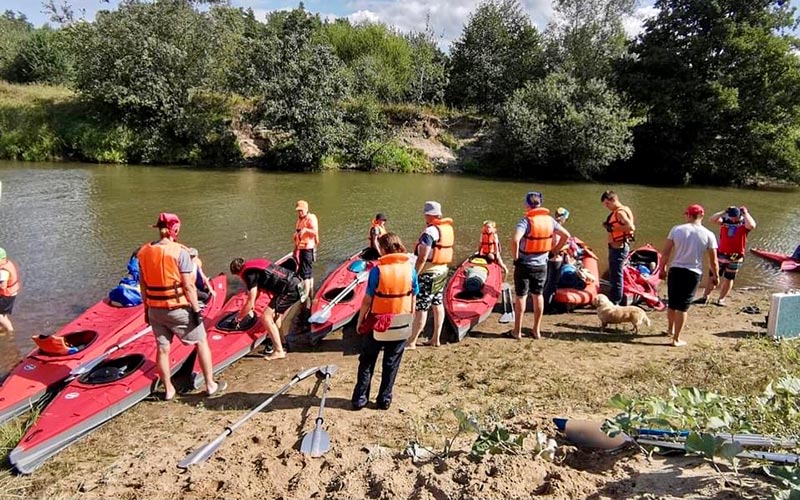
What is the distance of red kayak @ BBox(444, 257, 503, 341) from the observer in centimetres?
668

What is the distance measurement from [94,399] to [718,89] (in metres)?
26.5

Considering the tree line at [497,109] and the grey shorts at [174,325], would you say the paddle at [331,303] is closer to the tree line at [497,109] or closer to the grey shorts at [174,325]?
the grey shorts at [174,325]

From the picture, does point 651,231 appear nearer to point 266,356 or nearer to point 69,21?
point 266,356

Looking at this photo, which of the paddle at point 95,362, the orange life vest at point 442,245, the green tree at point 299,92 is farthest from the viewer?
the green tree at point 299,92

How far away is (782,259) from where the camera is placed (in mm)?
10984

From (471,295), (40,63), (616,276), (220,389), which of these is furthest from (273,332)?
(40,63)

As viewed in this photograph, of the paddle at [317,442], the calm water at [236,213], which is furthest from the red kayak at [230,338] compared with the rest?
the calm water at [236,213]

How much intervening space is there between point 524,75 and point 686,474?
33.1 metres

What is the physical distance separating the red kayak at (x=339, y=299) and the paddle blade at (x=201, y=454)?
2.57 metres

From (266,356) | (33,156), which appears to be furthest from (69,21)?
(266,356)

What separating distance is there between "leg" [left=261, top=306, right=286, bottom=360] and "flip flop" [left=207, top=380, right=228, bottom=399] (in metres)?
0.78

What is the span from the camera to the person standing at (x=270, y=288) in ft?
18.3

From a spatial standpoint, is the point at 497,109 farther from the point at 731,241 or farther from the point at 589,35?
the point at 731,241

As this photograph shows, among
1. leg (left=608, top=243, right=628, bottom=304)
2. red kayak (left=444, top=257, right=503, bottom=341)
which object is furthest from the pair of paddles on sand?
leg (left=608, top=243, right=628, bottom=304)
